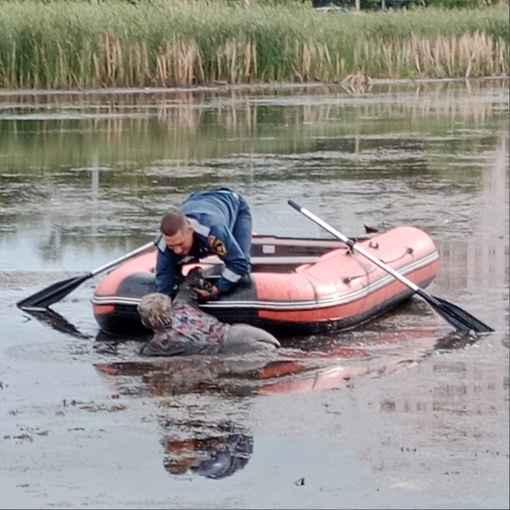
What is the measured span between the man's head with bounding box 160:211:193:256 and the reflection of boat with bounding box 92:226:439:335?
1.67ft

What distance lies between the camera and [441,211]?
1598cm

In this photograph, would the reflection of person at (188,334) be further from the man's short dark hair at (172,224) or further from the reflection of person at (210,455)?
the reflection of person at (210,455)

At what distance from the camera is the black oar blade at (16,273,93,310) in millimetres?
11414

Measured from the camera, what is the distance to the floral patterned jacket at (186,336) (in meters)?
9.80

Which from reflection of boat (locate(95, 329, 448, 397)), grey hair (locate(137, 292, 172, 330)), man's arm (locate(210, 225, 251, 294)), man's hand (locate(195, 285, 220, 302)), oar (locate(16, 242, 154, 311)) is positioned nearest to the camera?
reflection of boat (locate(95, 329, 448, 397))

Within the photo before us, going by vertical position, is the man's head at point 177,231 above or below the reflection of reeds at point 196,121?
above

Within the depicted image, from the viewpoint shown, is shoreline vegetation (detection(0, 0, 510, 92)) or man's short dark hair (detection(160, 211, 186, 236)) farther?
shoreline vegetation (detection(0, 0, 510, 92))

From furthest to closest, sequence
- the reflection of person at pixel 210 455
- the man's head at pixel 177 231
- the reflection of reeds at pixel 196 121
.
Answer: the reflection of reeds at pixel 196 121
the man's head at pixel 177 231
the reflection of person at pixel 210 455

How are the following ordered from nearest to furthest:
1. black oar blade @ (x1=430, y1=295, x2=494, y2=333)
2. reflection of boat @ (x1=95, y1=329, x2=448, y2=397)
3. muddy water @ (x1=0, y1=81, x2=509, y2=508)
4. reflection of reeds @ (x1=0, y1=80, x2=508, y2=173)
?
muddy water @ (x1=0, y1=81, x2=509, y2=508)
reflection of boat @ (x1=95, y1=329, x2=448, y2=397)
black oar blade @ (x1=430, y1=295, x2=494, y2=333)
reflection of reeds @ (x1=0, y1=80, x2=508, y2=173)

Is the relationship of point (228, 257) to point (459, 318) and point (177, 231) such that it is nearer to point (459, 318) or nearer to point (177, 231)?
point (177, 231)

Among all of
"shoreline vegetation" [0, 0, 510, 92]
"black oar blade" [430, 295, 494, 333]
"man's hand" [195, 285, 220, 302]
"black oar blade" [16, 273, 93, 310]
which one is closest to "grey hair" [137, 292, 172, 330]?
"man's hand" [195, 285, 220, 302]

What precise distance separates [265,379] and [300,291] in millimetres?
1120

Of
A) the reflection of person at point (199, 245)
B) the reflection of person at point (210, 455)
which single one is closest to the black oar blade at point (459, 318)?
the reflection of person at point (199, 245)

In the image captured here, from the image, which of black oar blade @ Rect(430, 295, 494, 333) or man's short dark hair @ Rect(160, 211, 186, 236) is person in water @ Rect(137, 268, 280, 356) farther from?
black oar blade @ Rect(430, 295, 494, 333)
